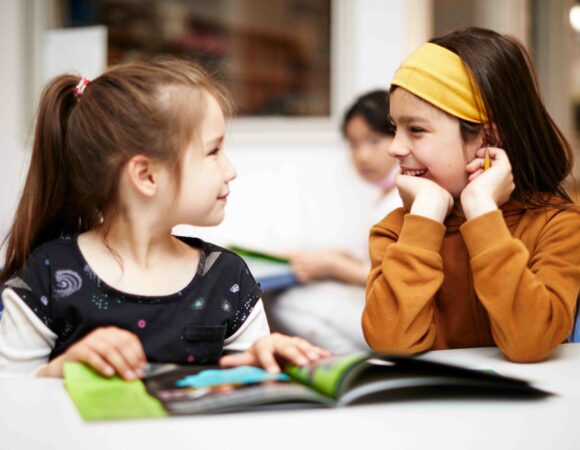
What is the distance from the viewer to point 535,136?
1.24 m

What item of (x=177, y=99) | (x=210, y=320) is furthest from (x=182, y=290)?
(x=177, y=99)

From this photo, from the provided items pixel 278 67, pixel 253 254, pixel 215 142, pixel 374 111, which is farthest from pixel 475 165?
pixel 278 67

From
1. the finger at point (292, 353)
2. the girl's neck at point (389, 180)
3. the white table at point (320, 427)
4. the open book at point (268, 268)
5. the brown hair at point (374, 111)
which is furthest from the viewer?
the brown hair at point (374, 111)

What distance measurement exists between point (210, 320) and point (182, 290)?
0.20ft

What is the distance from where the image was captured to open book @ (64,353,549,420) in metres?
0.74

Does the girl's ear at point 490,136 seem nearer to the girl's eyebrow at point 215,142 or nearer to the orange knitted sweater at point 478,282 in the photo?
the orange knitted sweater at point 478,282

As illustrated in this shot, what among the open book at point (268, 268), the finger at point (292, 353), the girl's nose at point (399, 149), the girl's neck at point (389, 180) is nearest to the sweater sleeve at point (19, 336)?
the finger at point (292, 353)

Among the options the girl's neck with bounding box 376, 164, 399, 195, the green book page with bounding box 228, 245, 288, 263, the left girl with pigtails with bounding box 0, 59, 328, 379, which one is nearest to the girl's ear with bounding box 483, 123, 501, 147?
the left girl with pigtails with bounding box 0, 59, 328, 379

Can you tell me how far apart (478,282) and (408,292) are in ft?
0.34

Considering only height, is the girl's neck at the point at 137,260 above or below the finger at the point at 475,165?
below

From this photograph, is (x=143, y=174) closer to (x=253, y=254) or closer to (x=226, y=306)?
(x=226, y=306)

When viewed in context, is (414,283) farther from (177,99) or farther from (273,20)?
(273,20)

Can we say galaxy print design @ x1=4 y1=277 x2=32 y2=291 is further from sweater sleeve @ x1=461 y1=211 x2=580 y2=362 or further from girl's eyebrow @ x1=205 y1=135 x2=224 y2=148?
sweater sleeve @ x1=461 y1=211 x2=580 y2=362

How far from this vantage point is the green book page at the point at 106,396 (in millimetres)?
714
